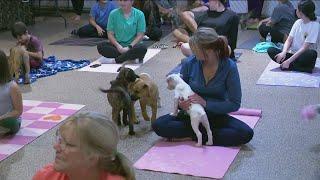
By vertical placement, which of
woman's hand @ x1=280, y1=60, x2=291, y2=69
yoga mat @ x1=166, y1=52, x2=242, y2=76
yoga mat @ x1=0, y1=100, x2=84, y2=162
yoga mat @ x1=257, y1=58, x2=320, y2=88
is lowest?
yoga mat @ x1=166, y1=52, x2=242, y2=76

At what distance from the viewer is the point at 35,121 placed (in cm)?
371

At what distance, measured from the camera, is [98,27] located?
662 cm

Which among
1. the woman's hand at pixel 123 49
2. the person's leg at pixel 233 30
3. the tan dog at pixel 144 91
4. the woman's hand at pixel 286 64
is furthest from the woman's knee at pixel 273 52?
the tan dog at pixel 144 91

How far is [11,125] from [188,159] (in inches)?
46.1

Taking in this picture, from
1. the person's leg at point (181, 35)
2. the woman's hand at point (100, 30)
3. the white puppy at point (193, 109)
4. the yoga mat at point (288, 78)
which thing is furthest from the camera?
the woman's hand at point (100, 30)

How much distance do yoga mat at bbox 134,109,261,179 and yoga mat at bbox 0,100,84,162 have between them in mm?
794

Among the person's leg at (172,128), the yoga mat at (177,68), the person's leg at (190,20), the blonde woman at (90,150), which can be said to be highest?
the blonde woman at (90,150)

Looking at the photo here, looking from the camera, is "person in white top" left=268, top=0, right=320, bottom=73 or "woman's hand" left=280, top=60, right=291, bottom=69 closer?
"person in white top" left=268, top=0, right=320, bottom=73

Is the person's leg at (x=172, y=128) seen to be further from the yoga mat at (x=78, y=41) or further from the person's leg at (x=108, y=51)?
the yoga mat at (x=78, y=41)

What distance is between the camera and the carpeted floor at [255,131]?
9.62ft

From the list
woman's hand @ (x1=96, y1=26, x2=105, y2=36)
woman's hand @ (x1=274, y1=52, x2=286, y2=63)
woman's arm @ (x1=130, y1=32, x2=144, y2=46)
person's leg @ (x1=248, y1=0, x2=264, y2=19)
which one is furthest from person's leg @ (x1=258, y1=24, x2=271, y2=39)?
woman's hand @ (x1=96, y1=26, x2=105, y2=36)

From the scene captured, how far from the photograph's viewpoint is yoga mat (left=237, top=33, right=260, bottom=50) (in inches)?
244

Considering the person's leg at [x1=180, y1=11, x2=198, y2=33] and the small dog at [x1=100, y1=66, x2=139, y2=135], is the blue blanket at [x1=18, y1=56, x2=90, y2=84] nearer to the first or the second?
the person's leg at [x1=180, y1=11, x2=198, y2=33]

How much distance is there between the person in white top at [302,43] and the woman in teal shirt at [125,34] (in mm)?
1389
